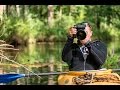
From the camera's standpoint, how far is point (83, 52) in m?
4.07

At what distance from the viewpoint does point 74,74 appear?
4.13 meters

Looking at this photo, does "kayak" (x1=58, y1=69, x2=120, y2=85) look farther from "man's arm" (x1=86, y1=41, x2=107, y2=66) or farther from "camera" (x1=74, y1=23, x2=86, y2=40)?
"camera" (x1=74, y1=23, x2=86, y2=40)

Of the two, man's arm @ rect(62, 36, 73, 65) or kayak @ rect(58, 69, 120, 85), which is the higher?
man's arm @ rect(62, 36, 73, 65)

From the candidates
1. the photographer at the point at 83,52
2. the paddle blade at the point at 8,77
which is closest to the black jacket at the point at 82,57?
the photographer at the point at 83,52

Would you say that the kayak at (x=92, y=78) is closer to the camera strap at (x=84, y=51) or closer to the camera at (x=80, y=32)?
the camera strap at (x=84, y=51)

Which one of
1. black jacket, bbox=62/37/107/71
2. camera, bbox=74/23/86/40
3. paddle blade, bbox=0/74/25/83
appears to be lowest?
paddle blade, bbox=0/74/25/83

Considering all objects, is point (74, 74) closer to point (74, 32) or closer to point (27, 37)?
point (74, 32)

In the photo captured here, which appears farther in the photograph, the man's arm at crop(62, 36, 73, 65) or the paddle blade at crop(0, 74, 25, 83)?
the paddle blade at crop(0, 74, 25, 83)

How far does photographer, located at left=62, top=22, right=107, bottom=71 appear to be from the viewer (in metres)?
4.05

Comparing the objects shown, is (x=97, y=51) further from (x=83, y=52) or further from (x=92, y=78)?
(x=92, y=78)

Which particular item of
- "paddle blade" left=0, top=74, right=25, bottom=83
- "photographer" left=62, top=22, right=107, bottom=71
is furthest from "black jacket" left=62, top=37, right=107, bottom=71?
"paddle blade" left=0, top=74, right=25, bottom=83

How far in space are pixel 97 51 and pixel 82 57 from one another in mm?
130

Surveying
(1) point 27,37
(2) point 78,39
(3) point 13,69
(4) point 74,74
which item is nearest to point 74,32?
(2) point 78,39

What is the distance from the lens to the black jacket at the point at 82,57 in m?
4.05
